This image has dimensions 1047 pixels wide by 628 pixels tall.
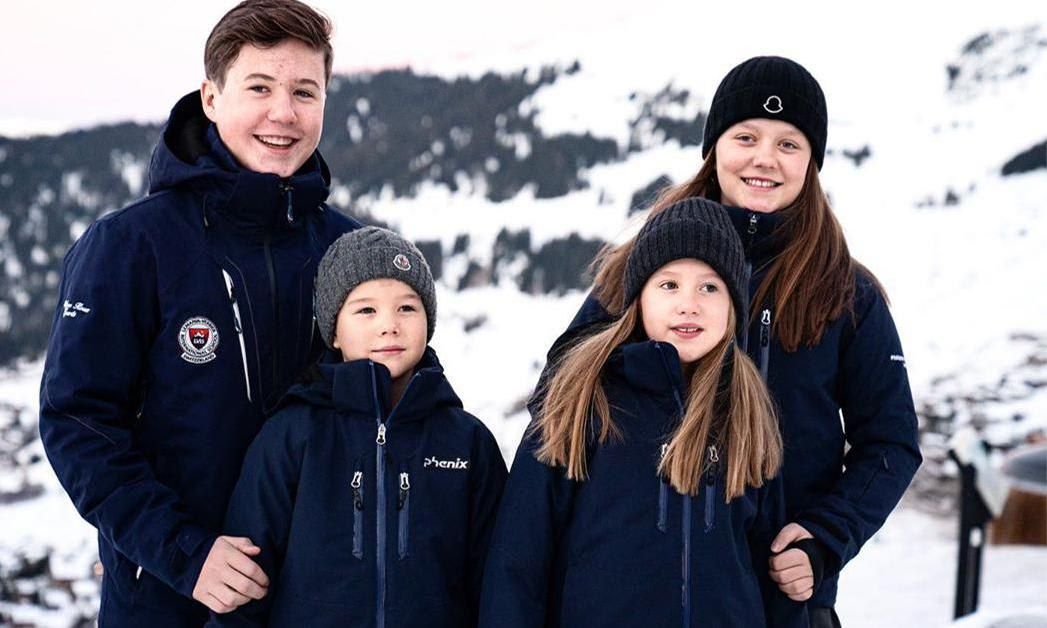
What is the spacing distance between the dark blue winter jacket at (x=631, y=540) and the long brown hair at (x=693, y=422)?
0.10ft

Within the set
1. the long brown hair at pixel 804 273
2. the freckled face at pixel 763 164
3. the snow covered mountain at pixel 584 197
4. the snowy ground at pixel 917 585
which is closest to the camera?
the long brown hair at pixel 804 273

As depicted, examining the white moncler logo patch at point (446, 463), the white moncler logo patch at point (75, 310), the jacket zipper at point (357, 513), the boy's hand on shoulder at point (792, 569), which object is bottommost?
the boy's hand on shoulder at point (792, 569)

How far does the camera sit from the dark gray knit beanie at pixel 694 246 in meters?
2.35

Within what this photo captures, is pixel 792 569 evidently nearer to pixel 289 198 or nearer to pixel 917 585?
pixel 289 198

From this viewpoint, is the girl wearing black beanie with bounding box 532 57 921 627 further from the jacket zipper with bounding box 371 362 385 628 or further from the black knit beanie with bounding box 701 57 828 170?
the jacket zipper with bounding box 371 362 385 628

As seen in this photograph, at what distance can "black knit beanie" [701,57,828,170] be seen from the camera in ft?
8.61

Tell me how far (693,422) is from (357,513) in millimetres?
706

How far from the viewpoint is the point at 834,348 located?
8.25ft

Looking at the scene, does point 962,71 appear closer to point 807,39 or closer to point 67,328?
point 807,39

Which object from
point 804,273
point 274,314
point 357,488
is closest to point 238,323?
point 274,314

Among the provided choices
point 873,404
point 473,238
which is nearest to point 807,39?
point 473,238

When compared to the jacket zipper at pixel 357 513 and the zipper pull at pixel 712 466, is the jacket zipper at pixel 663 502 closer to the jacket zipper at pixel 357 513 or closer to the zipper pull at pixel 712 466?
the zipper pull at pixel 712 466

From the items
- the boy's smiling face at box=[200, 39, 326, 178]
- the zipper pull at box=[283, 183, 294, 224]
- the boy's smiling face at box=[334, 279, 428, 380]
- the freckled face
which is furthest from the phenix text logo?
the freckled face

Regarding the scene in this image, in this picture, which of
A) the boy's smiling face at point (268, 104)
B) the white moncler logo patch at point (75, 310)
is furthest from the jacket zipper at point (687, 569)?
the white moncler logo patch at point (75, 310)
